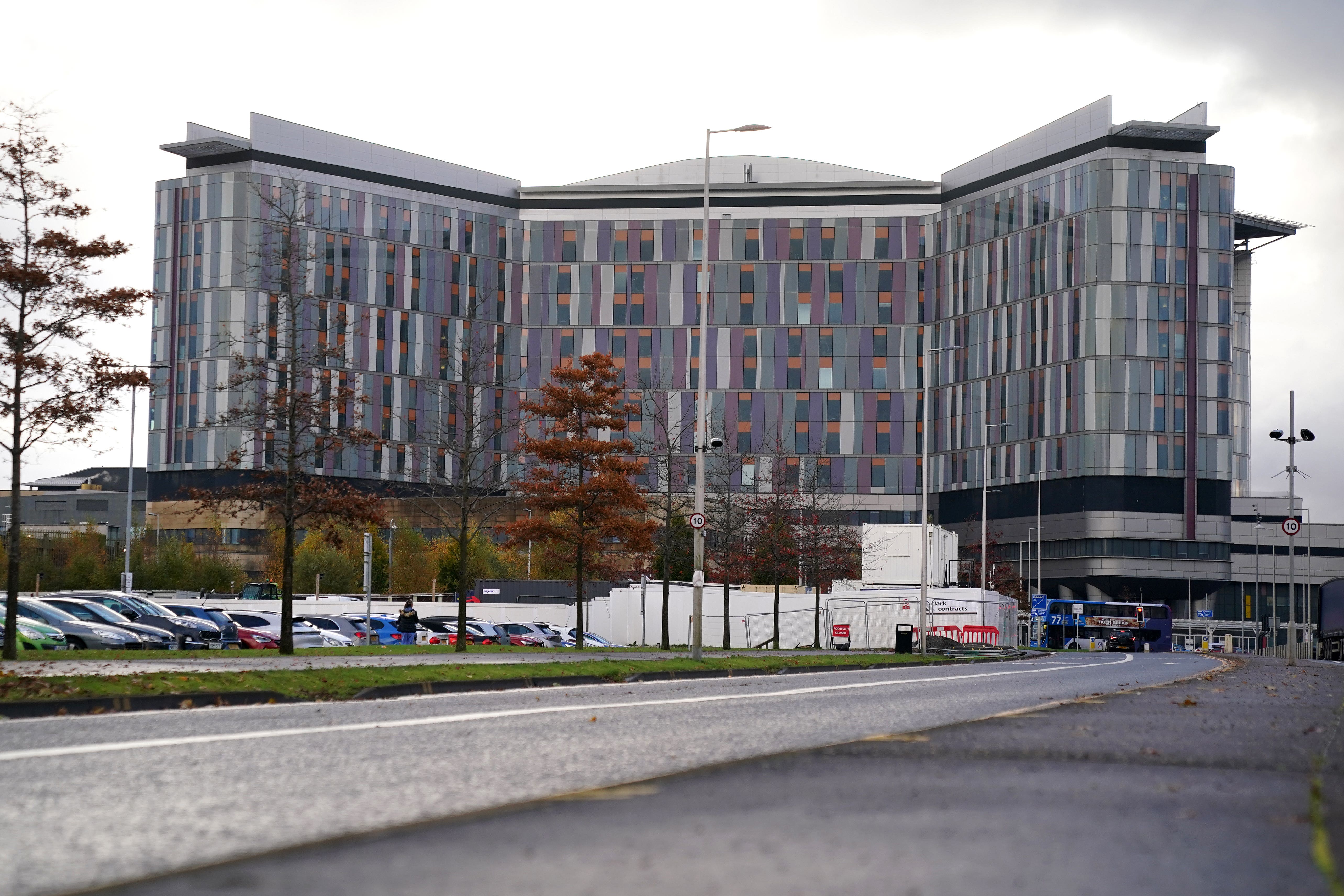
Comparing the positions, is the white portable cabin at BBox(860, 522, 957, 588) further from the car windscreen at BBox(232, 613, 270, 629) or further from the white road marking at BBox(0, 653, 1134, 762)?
the white road marking at BBox(0, 653, 1134, 762)

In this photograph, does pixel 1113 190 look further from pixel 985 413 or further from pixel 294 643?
pixel 294 643

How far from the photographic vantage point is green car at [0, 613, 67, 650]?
28.1m

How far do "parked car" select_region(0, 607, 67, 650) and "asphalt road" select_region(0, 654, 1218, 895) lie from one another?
1483 centimetres

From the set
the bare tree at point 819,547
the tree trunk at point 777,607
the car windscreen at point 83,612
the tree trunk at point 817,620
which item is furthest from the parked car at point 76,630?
the bare tree at point 819,547

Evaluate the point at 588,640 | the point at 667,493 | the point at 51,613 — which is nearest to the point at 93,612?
the point at 51,613

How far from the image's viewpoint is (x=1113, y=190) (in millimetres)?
101500

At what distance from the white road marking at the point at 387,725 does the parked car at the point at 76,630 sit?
17940 millimetres

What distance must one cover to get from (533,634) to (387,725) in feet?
132

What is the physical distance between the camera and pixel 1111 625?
86.8 metres

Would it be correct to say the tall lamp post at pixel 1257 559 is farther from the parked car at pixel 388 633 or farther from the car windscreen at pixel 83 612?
the car windscreen at pixel 83 612

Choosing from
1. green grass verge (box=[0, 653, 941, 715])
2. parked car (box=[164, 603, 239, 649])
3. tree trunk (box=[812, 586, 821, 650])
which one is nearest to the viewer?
green grass verge (box=[0, 653, 941, 715])

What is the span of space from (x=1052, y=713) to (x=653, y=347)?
106092 millimetres

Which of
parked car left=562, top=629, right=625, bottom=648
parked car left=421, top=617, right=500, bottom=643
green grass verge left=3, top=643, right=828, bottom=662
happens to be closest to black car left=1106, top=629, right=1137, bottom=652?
parked car left=562, top=629, right=625, bottom=648

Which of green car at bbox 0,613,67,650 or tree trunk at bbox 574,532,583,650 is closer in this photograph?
green car at bbox 0,613,67,650
